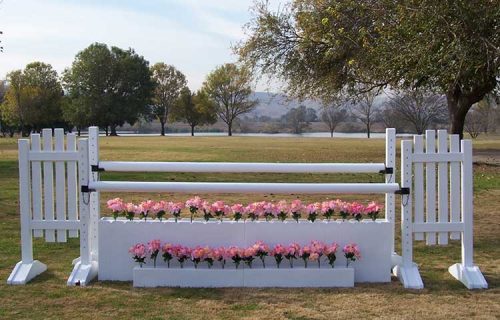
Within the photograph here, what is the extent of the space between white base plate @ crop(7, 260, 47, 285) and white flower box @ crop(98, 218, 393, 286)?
31.3 inches

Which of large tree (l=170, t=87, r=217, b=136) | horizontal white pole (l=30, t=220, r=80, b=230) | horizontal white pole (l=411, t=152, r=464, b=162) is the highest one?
large tree (l=170, t=87, r=217, b=136)

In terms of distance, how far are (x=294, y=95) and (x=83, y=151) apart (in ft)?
74.5

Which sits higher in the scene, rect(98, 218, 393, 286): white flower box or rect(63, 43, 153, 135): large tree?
rect(63, 43, 153, 135): large tree

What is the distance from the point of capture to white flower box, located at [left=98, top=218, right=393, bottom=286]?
598cm

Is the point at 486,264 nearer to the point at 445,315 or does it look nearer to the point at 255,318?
the point at 445,315

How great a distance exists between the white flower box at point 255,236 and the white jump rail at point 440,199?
248 millimetres

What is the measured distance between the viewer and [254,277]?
582cm

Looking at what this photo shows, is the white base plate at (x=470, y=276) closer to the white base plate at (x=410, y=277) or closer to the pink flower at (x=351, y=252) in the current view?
the white base plate at (x=410, y=277)

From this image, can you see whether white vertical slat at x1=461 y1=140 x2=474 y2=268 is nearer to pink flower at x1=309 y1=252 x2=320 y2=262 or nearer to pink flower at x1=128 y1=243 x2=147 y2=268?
pink flower at x1=309 y1=252 x2=320 y2=262

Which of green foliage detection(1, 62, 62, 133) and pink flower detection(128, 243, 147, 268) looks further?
green foliage detection(1, 62, 62, 133)

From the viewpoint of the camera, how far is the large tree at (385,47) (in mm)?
13453

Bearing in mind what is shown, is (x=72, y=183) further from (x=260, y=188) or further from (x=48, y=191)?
(x=260, y=188)

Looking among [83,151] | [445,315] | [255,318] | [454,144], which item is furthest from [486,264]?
[83,151]

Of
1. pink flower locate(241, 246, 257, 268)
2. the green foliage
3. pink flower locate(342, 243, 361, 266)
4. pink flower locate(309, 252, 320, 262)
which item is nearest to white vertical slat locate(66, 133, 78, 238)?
pink flower locate(241, 246, 257, 268)
